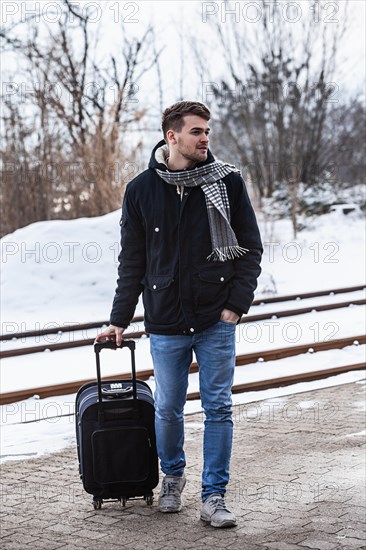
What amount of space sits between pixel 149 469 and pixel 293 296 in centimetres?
1053

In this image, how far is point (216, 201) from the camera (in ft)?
15.9

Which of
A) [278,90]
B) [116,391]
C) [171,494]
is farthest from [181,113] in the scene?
[278,90]

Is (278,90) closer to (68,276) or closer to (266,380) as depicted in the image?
(68,276)

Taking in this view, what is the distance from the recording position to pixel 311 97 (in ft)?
111

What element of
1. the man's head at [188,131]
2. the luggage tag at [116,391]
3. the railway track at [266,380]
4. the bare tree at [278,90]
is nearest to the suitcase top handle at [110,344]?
the luggage tag at [116,391]

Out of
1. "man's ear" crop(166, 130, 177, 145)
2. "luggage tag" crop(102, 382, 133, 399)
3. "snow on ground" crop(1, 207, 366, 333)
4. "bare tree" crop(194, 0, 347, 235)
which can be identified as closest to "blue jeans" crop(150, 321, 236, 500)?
"luggage tag" crop(102, 382, 133, 399)

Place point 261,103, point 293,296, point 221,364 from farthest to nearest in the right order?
1. point 261,103
2. point 293,296
3. point 221,364

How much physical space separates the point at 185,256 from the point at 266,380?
4.14m

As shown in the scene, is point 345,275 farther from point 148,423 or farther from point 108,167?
point 148,423

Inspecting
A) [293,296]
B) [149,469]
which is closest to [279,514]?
[149,469]

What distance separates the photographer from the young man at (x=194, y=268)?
192 inches

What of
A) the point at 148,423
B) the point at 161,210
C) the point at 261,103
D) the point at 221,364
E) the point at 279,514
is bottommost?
the point at 279,514

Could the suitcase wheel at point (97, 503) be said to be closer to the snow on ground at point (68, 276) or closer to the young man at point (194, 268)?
the young man at point (194, 268)

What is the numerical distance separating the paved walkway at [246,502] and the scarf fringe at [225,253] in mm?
1329
